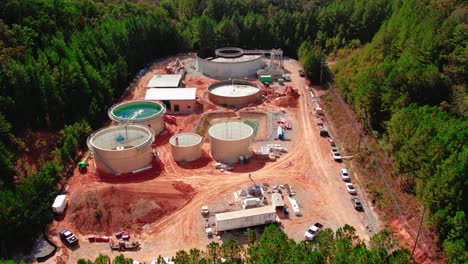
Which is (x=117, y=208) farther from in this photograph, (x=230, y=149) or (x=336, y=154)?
(x=336, y=154)

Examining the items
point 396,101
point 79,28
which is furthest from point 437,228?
point 79,28

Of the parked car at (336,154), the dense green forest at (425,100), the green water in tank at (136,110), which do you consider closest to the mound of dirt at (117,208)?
the parked car at (336,154)

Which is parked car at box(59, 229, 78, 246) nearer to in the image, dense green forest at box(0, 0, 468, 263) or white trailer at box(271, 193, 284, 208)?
dense green forest at box(0, 0, 468, 263)

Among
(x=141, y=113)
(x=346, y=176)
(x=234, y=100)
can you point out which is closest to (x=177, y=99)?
(x=141, y=113)

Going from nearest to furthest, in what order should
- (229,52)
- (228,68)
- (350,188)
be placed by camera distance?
(350,188), (228,68), (229,52)

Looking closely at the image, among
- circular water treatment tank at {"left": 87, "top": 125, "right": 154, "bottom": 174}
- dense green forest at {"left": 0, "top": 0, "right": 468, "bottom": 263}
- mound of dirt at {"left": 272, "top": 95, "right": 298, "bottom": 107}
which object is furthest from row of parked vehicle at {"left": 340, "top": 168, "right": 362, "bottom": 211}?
circular water treatment tank at {"left": 87, "top": 125, "right": 154, "bottom": 174}

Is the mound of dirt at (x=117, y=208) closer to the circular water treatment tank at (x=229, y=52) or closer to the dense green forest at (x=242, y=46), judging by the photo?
the dense green forest at (x=242, y=46)
